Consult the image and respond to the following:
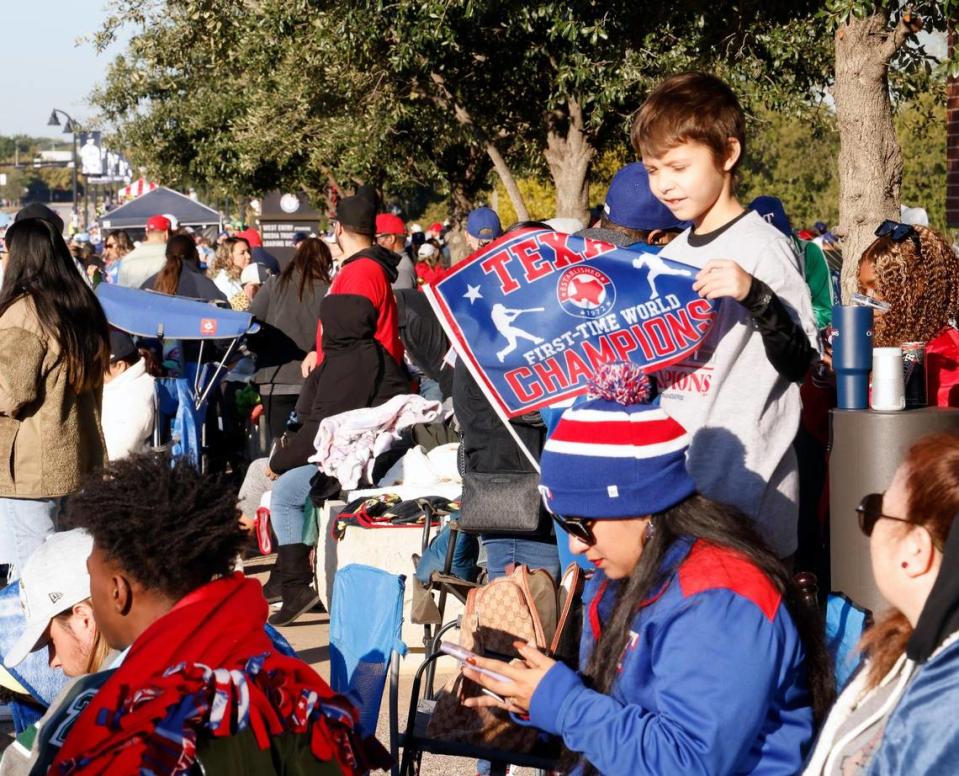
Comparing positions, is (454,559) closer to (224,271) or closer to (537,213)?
(224,271)

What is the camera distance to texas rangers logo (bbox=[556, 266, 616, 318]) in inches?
141

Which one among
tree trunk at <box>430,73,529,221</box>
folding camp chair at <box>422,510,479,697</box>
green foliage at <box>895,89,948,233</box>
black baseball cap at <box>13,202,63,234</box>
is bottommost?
folding camp chair at <box>422,510,479,697</box>

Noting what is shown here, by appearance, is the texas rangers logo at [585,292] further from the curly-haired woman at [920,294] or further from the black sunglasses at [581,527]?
the curly-haired woman at [920,294]

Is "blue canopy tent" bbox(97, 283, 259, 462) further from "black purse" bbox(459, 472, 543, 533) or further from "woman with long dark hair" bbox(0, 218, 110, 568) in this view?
"black purse" bbox(459, 472, 543, 533)

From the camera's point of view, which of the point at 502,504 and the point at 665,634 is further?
the point at 502,504

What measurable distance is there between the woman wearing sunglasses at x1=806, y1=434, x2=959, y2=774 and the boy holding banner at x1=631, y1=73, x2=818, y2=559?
2.90 feet

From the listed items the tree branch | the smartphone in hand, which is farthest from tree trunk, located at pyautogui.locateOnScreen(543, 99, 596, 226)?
the smartphone in hand

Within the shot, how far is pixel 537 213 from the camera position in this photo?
1355 inches

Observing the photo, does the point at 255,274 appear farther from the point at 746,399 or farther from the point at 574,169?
the point at 746,399

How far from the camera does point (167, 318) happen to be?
9492mm

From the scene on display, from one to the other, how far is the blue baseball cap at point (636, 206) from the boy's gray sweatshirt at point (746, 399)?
136 cm

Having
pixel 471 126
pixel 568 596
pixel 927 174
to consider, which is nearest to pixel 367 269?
pixel 568 596

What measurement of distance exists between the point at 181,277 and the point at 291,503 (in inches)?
169

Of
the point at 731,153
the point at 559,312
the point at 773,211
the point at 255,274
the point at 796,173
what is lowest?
the point at 559,312
